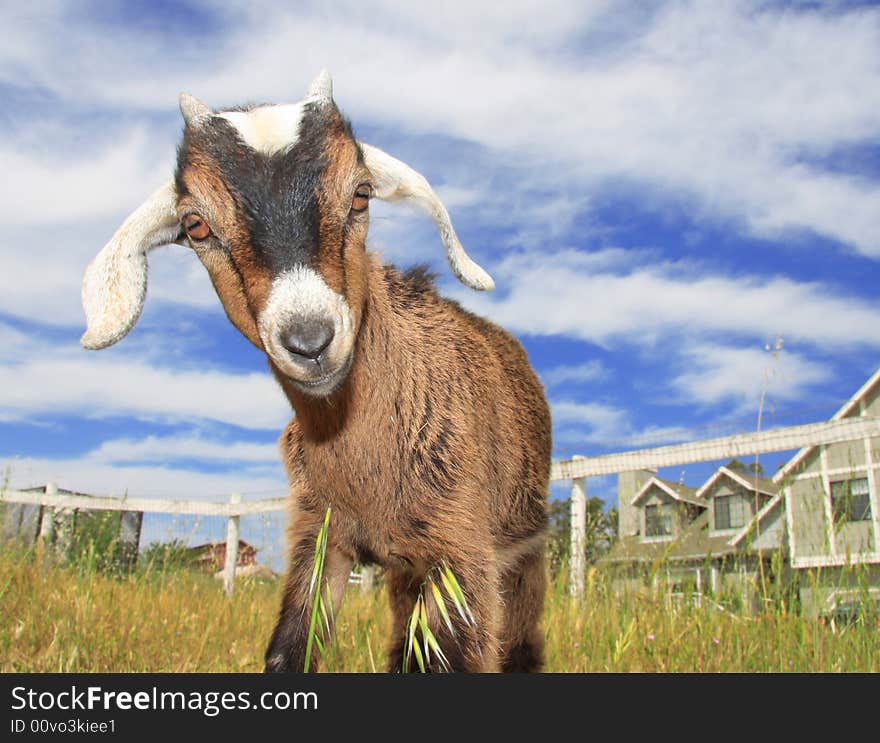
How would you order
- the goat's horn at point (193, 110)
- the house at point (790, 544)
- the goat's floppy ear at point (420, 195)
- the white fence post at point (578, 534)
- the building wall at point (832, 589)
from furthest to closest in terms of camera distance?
the white fence post at point (578, 534) < the house at point (790, 544) < the building wall at point (832, 589) < the goat's floppy ear at point (420, 195) < the goat's horn at point (193, 110)

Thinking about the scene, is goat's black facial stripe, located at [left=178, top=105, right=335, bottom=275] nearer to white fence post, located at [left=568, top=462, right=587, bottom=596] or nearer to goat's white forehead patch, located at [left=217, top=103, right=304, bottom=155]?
goat's white forehead patch, located at [left=217, top=103, right=304, bottom=155]

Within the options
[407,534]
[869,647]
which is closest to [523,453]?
[407,534]

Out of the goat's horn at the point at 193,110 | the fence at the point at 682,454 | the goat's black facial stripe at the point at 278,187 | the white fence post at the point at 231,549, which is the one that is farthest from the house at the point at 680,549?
the white fence post at the point at 231,549

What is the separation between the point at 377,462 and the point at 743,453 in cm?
454

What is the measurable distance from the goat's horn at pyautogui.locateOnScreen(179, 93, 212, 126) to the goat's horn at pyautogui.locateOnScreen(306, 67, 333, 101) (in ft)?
1.25

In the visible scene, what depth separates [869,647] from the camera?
4.18m

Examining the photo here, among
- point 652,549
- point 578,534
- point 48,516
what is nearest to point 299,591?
point 652,549

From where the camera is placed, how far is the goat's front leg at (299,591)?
9.03 feet

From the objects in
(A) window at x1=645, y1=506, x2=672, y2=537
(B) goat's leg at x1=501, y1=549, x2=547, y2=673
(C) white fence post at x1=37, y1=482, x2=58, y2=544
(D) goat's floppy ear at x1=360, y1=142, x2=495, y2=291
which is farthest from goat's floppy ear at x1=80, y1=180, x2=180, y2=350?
(C) white fence post at x1=37, y1=482, x2=58, y2=544

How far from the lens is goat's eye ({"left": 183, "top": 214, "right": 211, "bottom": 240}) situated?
2.56 metres

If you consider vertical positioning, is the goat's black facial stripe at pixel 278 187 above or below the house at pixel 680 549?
above

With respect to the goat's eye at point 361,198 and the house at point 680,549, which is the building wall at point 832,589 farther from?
the goat's eye at point 361,198

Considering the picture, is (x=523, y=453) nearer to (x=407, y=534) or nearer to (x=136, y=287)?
(x=407, y=534)

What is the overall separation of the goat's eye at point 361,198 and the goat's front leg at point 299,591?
3.61ft
